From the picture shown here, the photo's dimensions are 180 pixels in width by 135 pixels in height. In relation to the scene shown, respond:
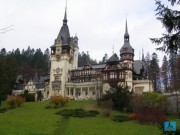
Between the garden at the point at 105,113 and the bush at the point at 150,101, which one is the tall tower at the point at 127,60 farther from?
the bush at the point at 150,101

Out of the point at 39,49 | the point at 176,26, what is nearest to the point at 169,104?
the point at 176,26

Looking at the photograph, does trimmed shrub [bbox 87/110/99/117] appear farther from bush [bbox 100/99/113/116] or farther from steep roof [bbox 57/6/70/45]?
steep roof [bbox 57/6/70/45]

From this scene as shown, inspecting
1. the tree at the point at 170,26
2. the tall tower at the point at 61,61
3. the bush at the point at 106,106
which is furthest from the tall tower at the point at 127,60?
the tree at the point at 170,26

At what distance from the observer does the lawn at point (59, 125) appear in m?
34.8

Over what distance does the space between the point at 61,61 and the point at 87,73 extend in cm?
683

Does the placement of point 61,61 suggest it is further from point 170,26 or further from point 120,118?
point 170,26

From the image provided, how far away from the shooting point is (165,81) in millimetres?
82875

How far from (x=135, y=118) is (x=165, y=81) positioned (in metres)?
35.6

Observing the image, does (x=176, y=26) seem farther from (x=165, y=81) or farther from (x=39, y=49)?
(x=39, y=49)

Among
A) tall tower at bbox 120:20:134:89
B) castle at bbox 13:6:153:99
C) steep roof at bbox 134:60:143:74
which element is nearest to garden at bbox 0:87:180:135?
tall tower at bbox 120:20:134:89

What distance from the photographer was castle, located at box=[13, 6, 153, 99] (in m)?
76.2

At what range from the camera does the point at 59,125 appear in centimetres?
4144

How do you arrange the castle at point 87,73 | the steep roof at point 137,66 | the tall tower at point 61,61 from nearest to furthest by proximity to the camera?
1. the castle at point 87,73
2. the steep roof at point 137,66
3. the tall tower at point 61,61

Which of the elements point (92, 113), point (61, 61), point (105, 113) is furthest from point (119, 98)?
point (61, 61)
